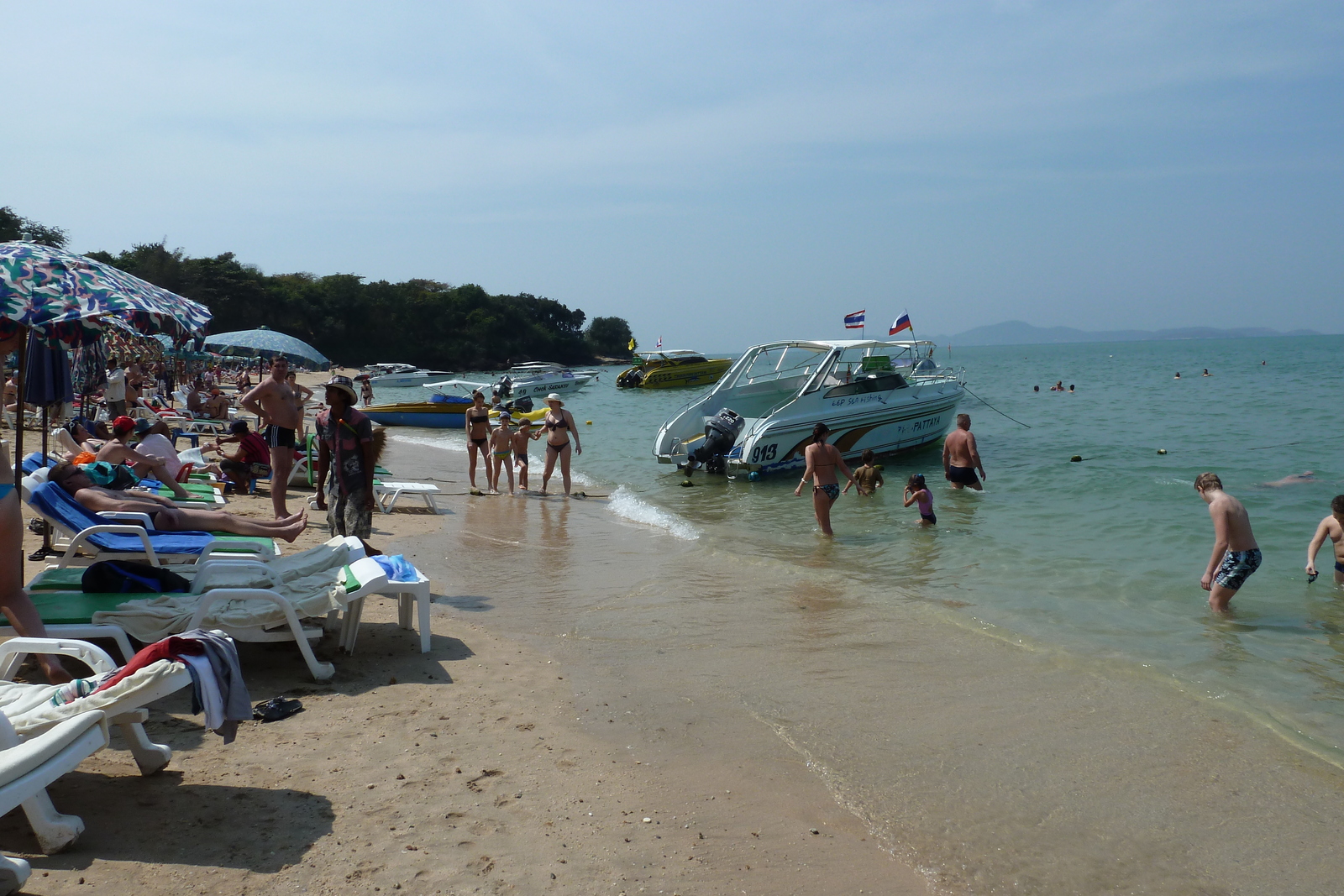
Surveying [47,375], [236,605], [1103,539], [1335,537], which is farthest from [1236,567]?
[47,375]

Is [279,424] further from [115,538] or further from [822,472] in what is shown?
[822,472]

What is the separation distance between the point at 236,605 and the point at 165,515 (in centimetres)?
204

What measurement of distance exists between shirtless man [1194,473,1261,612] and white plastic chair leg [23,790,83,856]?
282 inches

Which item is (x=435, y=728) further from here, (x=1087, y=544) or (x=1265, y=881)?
(x=1087, y=544)

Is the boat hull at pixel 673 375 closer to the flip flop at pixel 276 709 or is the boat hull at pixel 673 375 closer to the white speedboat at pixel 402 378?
the white speedboat at pixel 402 378

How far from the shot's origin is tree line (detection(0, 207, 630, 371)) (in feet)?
228

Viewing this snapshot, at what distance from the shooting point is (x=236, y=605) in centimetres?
473

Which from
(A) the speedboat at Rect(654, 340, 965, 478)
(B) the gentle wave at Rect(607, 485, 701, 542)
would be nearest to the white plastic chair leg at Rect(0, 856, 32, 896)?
(B) the gentle wave at Rect(607, 485, 701, 542)

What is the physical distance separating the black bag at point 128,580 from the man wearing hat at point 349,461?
5.96 feet

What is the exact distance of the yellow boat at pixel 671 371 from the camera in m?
47.4

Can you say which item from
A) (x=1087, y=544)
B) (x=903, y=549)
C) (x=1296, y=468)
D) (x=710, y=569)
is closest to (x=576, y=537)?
(x=710, y=569)

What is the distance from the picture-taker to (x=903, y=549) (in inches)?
383

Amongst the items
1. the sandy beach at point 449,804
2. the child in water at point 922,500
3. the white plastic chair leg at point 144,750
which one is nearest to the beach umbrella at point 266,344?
the child in water at point 922,500

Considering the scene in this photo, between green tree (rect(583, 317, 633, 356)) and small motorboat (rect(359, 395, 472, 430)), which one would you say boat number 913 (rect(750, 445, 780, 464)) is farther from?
green tree (rect(583, 317, 633, 356))
